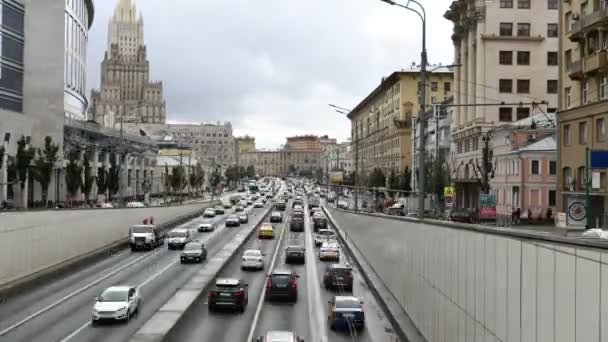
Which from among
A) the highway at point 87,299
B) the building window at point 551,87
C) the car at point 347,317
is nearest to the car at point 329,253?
the highway at point 87,299

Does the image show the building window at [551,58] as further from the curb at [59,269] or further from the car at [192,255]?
the curb at [59,269]

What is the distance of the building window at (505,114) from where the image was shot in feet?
225

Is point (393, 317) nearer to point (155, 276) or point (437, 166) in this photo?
point (155, 276)

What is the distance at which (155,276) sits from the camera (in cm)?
3703

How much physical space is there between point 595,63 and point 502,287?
29.5m

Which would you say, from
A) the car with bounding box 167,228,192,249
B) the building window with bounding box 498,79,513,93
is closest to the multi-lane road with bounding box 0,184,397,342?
the car with bounding box 167,228,192,249

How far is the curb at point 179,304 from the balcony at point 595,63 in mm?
22038

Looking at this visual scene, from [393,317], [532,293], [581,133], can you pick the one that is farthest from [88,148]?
[532,293]

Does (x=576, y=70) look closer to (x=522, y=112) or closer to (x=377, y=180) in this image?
(x=522, y=112)

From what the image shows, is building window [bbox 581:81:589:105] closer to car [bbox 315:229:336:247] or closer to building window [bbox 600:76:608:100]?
building window [bbox 600:76:608:100]

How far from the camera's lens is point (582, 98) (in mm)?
41469

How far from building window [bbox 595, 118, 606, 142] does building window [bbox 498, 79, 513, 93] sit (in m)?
30.3

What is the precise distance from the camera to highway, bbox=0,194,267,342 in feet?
74.0

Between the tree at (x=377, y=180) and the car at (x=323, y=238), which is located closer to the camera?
the car at (x=323, y=238)
